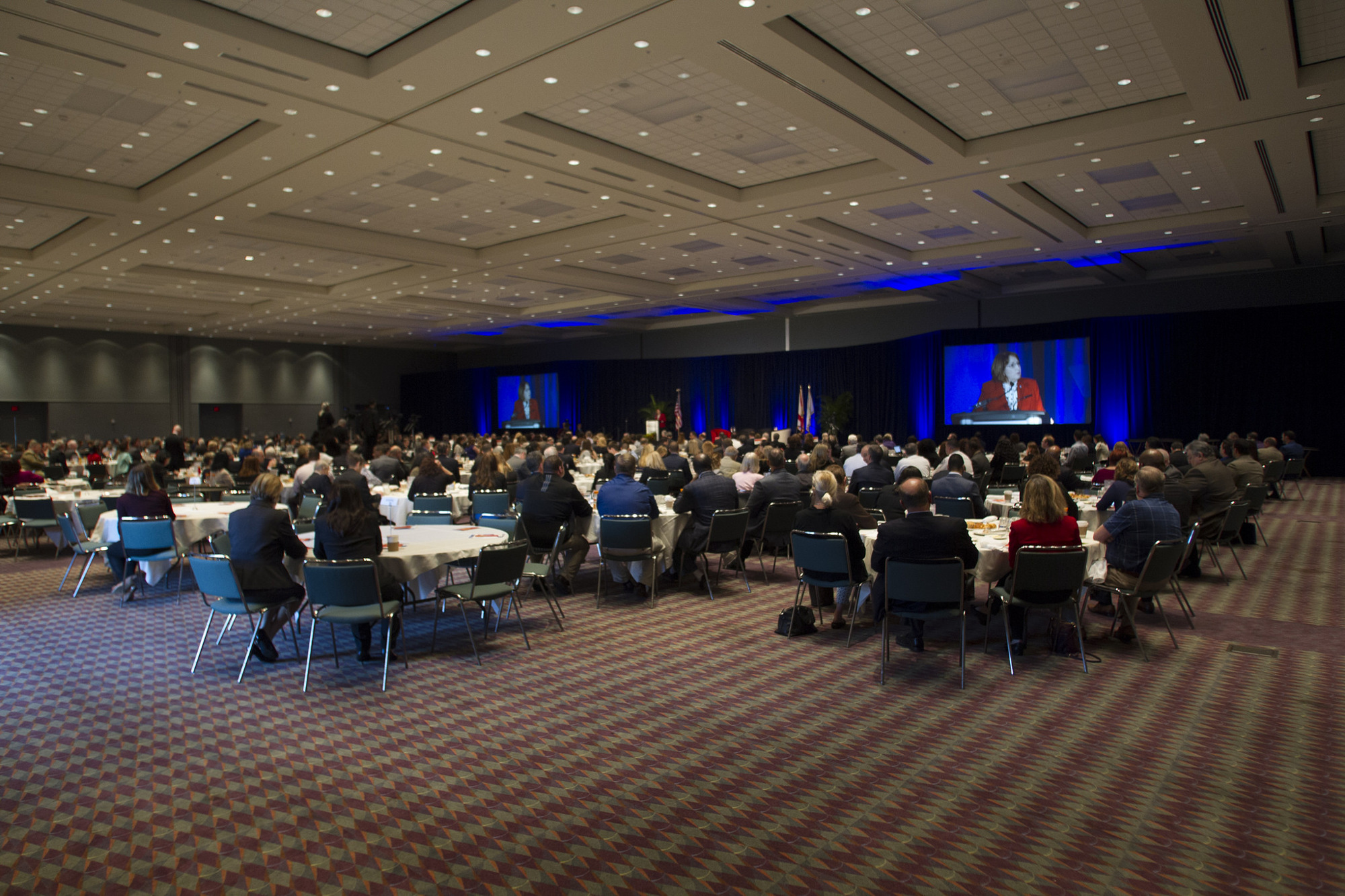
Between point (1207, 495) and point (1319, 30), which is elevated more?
point (1319, 30)

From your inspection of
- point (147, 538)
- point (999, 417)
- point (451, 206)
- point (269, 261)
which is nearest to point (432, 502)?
point (147, 538)

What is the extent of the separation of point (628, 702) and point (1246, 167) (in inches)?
426

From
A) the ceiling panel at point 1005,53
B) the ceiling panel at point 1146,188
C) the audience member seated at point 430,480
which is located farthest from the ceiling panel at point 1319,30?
the audience member seated at point 430,480

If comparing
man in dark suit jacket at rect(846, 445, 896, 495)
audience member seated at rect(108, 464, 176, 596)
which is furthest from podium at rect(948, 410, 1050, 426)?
audience member seated at rect(108, 464, 176, 596)

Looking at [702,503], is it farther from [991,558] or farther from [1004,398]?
[1004,398]

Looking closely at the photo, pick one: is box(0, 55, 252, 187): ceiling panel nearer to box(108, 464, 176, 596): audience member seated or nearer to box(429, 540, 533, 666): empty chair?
box(108, 464, 176, 596): audience member seated

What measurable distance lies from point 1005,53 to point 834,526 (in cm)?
501

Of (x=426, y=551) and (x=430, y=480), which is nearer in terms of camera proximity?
(x=426, y=551)

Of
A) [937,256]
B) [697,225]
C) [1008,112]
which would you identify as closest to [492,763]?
[1008,112]

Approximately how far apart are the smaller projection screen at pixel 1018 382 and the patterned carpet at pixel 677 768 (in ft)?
47.0

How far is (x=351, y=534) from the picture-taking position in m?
5.33

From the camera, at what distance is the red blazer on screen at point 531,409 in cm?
3175

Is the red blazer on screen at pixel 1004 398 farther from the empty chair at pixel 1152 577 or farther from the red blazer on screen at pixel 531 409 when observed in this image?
the red blazer on screen at pixel 531 409

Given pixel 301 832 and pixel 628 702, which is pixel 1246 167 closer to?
pixel 628 702
